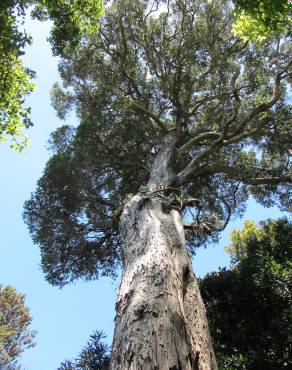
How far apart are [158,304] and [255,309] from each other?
5.37 meters

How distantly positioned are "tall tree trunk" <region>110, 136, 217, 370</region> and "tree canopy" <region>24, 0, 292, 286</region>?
6.30m

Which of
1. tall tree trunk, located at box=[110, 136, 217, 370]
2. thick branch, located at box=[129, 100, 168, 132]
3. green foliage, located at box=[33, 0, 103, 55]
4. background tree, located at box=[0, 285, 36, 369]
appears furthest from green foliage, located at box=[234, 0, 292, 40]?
background tree, located at box=[0, 285, 36, 369]

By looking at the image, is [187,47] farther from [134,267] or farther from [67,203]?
[134,267]

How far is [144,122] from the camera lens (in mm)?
13656

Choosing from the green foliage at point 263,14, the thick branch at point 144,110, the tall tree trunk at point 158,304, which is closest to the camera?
the tall tree trunk at point 158,304

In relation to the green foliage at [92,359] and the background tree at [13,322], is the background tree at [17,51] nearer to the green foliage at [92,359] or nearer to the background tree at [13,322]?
the green foliage at [92,359]

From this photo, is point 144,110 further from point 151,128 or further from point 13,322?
point 13,322

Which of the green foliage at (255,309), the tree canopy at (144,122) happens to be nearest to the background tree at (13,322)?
the tree canopy at (144,122)

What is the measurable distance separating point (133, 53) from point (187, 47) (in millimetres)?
2154

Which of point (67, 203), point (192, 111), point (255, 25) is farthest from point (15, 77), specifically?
point (192, 111)

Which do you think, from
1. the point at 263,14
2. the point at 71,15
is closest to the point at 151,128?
the point at 71,15

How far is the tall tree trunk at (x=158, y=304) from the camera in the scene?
338 cm

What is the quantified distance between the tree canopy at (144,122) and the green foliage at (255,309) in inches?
130

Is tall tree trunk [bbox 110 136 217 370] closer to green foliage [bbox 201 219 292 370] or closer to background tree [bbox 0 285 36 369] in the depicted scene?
green foliage [bbox 201 219 292 370]
